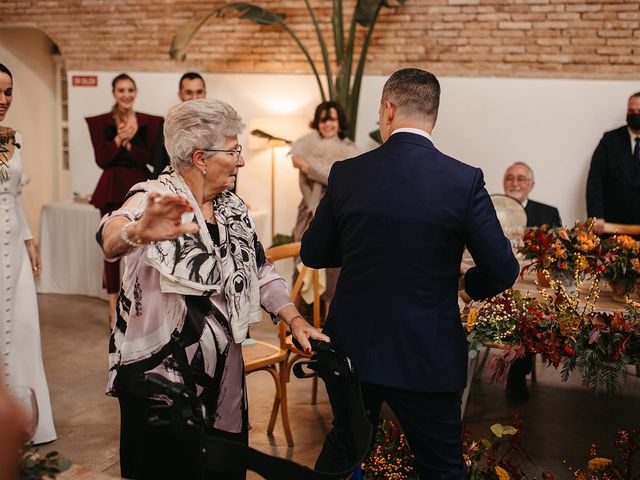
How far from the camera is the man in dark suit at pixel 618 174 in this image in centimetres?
589

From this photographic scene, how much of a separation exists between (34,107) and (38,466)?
8.02 metres

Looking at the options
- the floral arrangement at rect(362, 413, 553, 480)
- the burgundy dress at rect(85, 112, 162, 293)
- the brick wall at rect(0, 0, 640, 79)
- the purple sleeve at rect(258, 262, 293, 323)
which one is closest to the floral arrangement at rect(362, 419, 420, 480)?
the floral arrangement at rect(362, 413, 553, 480)

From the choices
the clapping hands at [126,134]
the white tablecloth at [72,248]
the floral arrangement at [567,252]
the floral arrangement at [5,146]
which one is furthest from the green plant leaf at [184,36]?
the floral arrangement at [567,252]

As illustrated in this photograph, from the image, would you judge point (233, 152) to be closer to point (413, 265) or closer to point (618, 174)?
point (413, 265)

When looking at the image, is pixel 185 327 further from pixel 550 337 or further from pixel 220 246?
pixel 550 337

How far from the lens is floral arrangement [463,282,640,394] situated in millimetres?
2891

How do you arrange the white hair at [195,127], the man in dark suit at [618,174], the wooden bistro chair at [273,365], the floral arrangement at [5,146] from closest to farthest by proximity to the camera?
1. the white hair at [195,127]
2. the floral arrangement at [5,146]
3. the wooden bistro chair at [273,365]
4. the man in dark suit at [618,174]

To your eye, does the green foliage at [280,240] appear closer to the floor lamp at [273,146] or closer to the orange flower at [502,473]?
the floor lamp at [273,146]

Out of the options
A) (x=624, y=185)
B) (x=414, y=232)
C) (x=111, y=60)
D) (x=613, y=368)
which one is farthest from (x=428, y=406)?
(x=111, y=60)

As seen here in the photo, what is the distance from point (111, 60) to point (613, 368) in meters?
6.50

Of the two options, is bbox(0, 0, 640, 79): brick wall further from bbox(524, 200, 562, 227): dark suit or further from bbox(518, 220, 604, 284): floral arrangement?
bbox(518, 220, 604, 284): floral arrangement

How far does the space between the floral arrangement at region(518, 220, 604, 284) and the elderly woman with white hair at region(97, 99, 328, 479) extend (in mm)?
1393

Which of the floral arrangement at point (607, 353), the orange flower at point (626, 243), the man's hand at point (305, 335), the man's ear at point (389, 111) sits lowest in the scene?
the floral arrangement at point (607, 353)

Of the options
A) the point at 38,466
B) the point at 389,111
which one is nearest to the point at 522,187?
the point at 389,111
